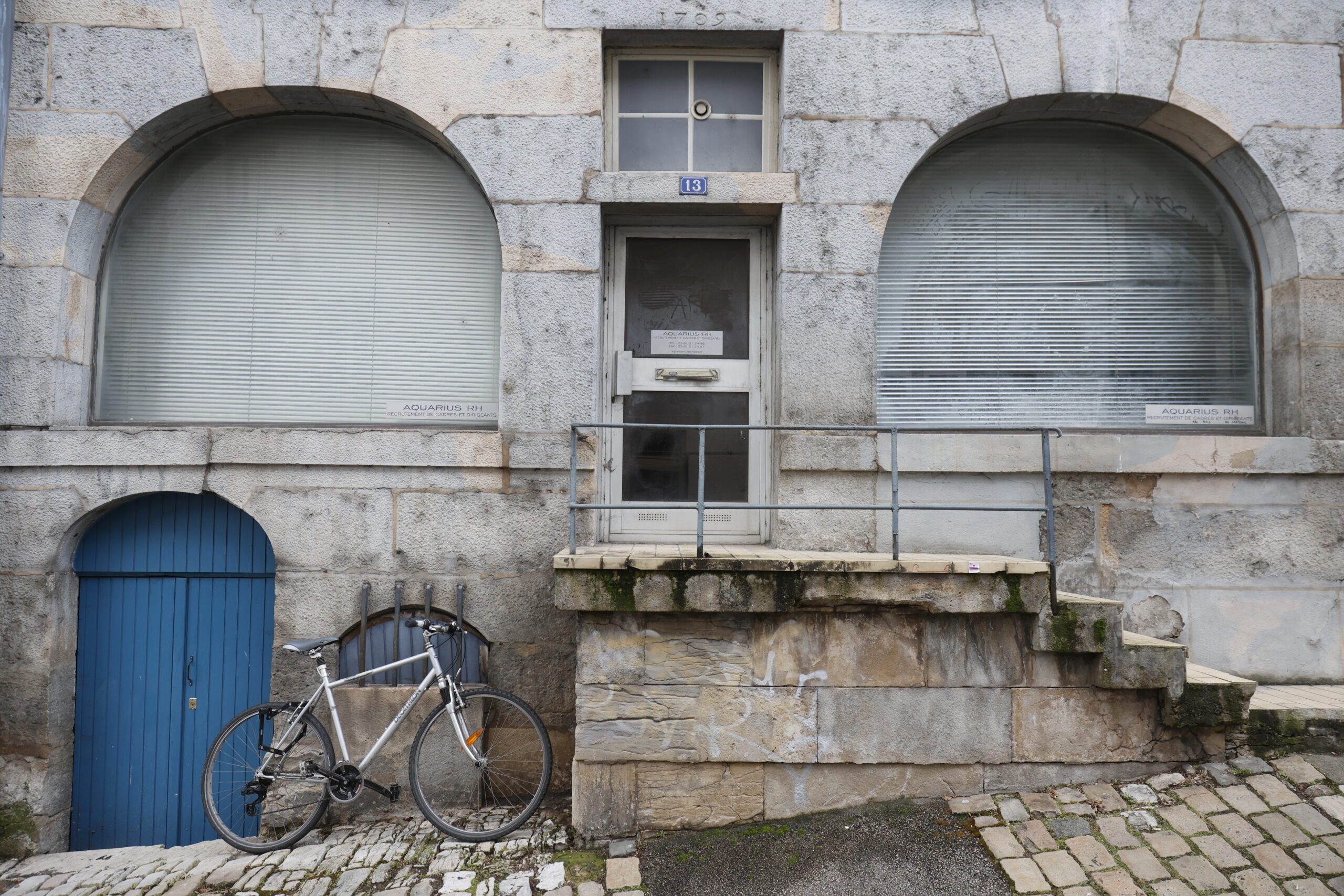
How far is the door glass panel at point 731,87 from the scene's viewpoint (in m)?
5.34

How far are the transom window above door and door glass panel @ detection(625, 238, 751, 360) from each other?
0.54 metres

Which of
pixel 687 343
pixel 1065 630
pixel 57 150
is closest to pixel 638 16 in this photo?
pixel 687 343

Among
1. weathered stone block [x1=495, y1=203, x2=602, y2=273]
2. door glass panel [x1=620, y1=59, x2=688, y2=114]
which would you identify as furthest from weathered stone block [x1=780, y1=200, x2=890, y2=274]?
weathered stone block [x1=495, y1=203, x2=602, y2=273]

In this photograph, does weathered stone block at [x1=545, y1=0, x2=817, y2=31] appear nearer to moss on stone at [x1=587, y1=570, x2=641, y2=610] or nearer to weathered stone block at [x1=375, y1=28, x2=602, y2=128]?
weathered stone block at [x1=375, y1=28, x2=602, y2=128]

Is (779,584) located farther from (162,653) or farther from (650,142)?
(162,653)

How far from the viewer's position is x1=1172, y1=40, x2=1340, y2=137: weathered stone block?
510 centimetres

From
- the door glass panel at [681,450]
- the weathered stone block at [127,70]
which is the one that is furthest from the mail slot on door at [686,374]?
the weathered stone block at [127,70]

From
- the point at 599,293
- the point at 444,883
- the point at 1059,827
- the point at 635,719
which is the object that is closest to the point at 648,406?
the point at 599,293

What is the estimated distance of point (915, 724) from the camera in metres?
4.10

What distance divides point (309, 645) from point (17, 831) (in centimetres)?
227

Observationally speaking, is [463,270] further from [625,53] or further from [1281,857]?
[1281,857]

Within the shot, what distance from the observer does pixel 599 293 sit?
Answer: 5.05m

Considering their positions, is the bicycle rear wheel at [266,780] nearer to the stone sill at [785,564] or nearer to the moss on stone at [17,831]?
the moss on stone at [17,831]

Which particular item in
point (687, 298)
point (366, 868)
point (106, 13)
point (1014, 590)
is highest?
point (106, 13)
